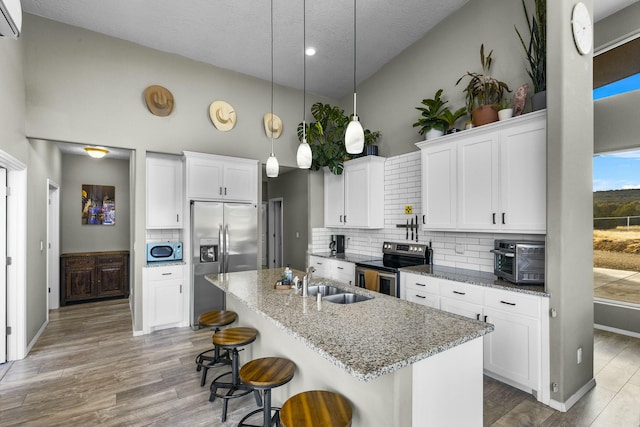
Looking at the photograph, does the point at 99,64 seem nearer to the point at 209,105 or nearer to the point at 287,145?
the point at 209,105

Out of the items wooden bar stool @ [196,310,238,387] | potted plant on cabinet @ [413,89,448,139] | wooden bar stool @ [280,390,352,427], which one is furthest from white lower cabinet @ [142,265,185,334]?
potted plant on cabinet @ [413,89,448,139]

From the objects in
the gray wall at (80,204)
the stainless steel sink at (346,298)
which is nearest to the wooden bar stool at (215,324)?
the stainless steel sink at (346,298)

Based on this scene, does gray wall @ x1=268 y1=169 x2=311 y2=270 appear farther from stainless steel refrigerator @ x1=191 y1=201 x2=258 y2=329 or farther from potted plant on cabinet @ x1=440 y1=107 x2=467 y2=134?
potted plant on cabinet @ x1=440 y1=107 x2=467 y2=134

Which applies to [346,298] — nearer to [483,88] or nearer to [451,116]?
[451,116]

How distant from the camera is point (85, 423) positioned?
2350 mm

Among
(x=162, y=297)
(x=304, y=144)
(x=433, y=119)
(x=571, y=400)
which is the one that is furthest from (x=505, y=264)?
(x=162, y=297)

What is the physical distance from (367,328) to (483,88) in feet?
9.76

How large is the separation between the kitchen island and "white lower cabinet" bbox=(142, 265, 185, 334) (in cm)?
267

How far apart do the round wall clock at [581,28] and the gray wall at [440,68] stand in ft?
1.77

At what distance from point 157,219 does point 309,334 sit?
362cm

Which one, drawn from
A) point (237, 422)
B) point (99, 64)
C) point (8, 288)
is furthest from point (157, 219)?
point (237, 422)

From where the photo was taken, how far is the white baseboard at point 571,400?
2424 millimetres

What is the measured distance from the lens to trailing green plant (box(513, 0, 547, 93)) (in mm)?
2875

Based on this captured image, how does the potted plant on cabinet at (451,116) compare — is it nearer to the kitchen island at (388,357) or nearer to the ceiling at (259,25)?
the ceiling at (259,25)
